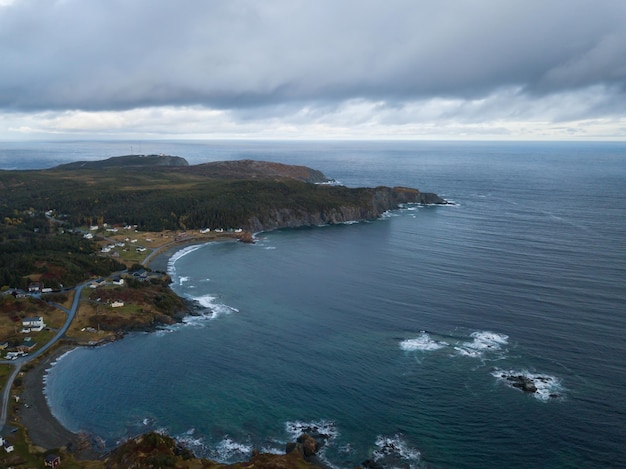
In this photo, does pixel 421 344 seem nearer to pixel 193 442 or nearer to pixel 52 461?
pixel 193 442

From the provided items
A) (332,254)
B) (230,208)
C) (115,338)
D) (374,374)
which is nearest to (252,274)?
(332,254)

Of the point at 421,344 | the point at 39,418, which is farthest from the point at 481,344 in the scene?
the point at 39,418

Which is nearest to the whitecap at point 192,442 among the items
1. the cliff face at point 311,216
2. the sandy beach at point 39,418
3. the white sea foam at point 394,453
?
the sandy beach at point 39,418

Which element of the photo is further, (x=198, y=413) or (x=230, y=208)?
(x=230, y=208)

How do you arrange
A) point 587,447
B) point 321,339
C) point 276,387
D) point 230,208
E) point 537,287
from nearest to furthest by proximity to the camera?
1. point 587,447
2. point 276,387
3. point 321,339
4. point 537,287
5. point 230,208

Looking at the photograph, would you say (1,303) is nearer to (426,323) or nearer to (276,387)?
(276,387)

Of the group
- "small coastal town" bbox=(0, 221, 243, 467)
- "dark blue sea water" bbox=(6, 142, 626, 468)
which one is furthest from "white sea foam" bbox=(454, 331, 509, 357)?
"small coastal town" bbox=(0, 221, 243, 467)

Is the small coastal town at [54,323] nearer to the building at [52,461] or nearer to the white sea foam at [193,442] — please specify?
the building at [52,461]
